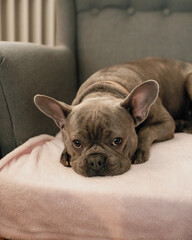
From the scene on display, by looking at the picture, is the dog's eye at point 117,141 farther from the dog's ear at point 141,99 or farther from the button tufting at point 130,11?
the button tufting at point 130,11

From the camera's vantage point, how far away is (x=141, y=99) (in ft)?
5.16

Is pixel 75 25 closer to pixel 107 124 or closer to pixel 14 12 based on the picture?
pixel 14 12

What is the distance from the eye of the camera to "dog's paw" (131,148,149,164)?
59.3 inches

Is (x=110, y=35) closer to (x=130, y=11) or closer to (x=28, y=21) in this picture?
(x=130, y=11)

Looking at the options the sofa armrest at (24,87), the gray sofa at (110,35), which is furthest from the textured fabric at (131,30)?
the sofa armrest at (24,87)

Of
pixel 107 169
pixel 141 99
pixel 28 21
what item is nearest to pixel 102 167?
pixel 107 169

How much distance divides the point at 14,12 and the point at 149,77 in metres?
1.50

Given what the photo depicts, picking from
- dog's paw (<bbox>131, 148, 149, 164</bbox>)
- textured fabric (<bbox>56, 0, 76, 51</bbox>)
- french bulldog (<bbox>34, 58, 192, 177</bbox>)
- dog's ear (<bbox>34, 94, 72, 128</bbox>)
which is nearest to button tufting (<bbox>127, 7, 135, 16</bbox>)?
A: textured fabric (<bbox>56, 0, 76, 51</bbox>)

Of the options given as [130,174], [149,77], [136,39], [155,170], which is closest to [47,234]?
[130,174]

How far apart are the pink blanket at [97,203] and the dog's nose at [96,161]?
0.06 meters

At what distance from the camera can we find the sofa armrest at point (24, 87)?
1730mm

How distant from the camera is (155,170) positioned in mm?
1356

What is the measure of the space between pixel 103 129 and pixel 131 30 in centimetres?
134

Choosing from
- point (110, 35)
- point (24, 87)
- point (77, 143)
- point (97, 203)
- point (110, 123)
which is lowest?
point (97, 203)
